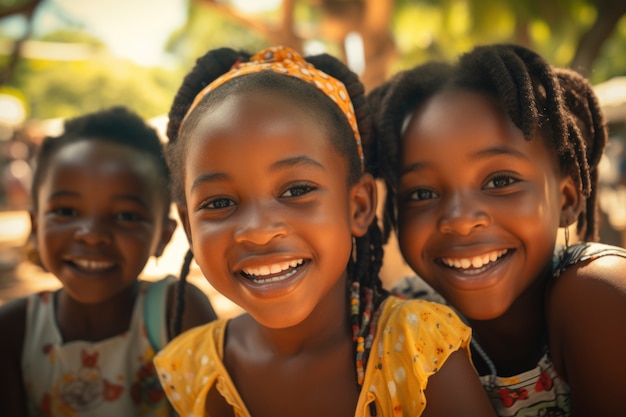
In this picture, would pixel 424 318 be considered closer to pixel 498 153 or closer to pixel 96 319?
pixel 498 153

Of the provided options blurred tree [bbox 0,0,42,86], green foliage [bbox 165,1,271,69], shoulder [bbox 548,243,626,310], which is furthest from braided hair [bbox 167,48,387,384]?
green foliage [bbox 165,1,271,69]

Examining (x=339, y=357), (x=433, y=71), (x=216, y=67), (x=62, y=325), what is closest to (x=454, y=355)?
(x=339, y=357)

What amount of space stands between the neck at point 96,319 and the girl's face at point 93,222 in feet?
0.39

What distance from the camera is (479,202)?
171 centimetres

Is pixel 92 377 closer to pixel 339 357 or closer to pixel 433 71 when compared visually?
pixel 339 357

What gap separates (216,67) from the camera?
194 cm

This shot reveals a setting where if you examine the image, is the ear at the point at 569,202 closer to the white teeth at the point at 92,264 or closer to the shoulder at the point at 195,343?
the shoulder at the point at 195,343

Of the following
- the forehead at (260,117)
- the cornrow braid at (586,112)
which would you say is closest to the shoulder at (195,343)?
the forehead at (260,117)

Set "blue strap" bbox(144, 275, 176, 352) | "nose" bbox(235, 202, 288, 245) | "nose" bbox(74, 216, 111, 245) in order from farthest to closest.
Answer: "blue strap" bbox(144, 275, 176, 352) → "nose" bbox(74, 216, 111, 245) → "nose" bbox(235, 202, 288, 245)

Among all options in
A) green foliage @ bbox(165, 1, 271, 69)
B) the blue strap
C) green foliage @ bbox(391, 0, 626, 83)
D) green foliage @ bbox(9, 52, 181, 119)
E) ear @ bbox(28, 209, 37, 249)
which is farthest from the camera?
green foliage @ bbox(9, 52, 181, 119)

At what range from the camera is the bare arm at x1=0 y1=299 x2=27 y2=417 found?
2158 mm

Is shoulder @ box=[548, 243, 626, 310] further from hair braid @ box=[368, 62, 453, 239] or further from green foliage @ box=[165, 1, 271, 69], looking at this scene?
green foliage @ box=[165, 1, 271, 69]

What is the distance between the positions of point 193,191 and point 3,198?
70.7 ft

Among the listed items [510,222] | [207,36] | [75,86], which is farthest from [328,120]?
[75,86]
